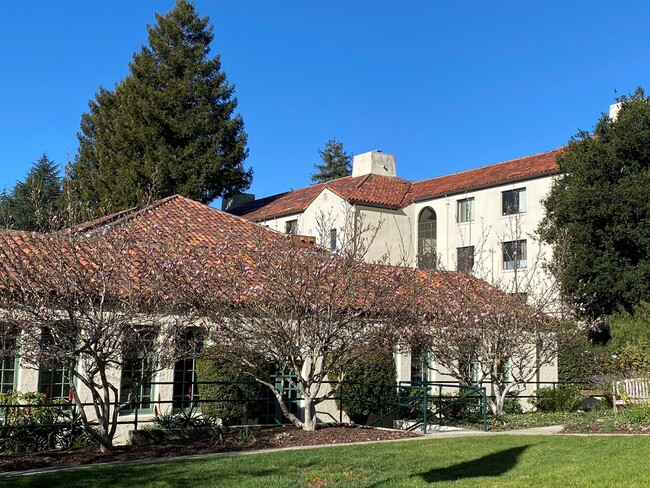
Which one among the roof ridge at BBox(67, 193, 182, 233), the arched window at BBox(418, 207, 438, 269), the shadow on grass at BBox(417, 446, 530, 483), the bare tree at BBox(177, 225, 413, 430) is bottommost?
the shadow on grass at BBox(417, 446, 530, 483)

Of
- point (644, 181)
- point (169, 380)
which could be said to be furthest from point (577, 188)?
point (169, 380)

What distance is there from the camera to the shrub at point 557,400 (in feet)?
66.7

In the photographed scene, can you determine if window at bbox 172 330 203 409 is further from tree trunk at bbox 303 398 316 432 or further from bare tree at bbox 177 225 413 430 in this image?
tree trunk at bbox 303 398 316 432

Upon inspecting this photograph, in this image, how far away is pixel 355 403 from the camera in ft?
60.1

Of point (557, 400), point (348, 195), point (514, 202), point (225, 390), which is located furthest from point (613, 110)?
point (225, 390)

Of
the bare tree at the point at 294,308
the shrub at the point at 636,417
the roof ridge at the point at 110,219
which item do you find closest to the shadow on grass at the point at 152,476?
the bare tree at the point at 294,308

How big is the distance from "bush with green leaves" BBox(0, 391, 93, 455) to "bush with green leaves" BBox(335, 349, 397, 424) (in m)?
6.75

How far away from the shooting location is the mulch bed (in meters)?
10.9

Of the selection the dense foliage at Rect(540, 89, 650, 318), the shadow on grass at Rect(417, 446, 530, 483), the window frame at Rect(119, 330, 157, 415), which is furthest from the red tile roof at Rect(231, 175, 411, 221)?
the shadow on grass at Rect(417, 446, 530, 483)

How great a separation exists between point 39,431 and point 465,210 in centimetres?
3032

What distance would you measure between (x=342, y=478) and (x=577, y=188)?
84.0 ft

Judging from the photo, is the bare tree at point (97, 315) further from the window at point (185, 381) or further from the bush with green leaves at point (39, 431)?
the window at point (185, 381)

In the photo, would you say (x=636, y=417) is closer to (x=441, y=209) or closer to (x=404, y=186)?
(x=441, y=209)

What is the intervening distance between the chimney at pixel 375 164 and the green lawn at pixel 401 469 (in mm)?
32800
